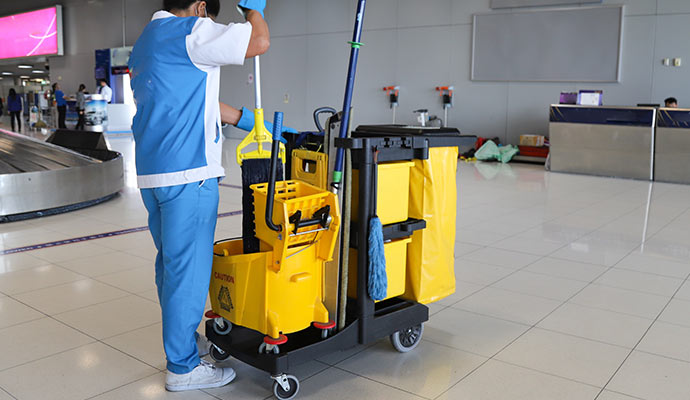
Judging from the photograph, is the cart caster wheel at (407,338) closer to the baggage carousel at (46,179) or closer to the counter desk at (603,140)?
the baggage carousel at (46,179)

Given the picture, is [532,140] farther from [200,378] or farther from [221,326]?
[200,378]

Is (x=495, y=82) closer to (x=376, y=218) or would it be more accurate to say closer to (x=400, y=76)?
(x=400, y=76)

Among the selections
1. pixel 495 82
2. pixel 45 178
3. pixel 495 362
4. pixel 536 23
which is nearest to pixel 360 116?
pixel 495 82

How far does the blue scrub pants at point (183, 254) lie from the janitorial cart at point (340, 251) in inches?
5.0

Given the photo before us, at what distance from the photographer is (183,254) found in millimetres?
2326

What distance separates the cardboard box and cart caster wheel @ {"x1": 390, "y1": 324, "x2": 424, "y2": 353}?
32.0 feet

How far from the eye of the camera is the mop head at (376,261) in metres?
2.48

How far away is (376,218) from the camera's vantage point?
2.49 m

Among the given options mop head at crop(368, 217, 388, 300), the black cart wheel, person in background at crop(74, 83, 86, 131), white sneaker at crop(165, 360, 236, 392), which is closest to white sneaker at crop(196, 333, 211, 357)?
the black cart wheel

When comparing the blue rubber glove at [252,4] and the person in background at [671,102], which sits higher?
the person in background at [671,102]

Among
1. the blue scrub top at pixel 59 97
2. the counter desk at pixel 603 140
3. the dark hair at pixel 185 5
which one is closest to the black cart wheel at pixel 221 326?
the dark hair at pixel 185 5

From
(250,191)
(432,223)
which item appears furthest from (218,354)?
(432,223)

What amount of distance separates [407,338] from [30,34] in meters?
27.0

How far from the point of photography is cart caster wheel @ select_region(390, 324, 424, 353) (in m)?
2.79
